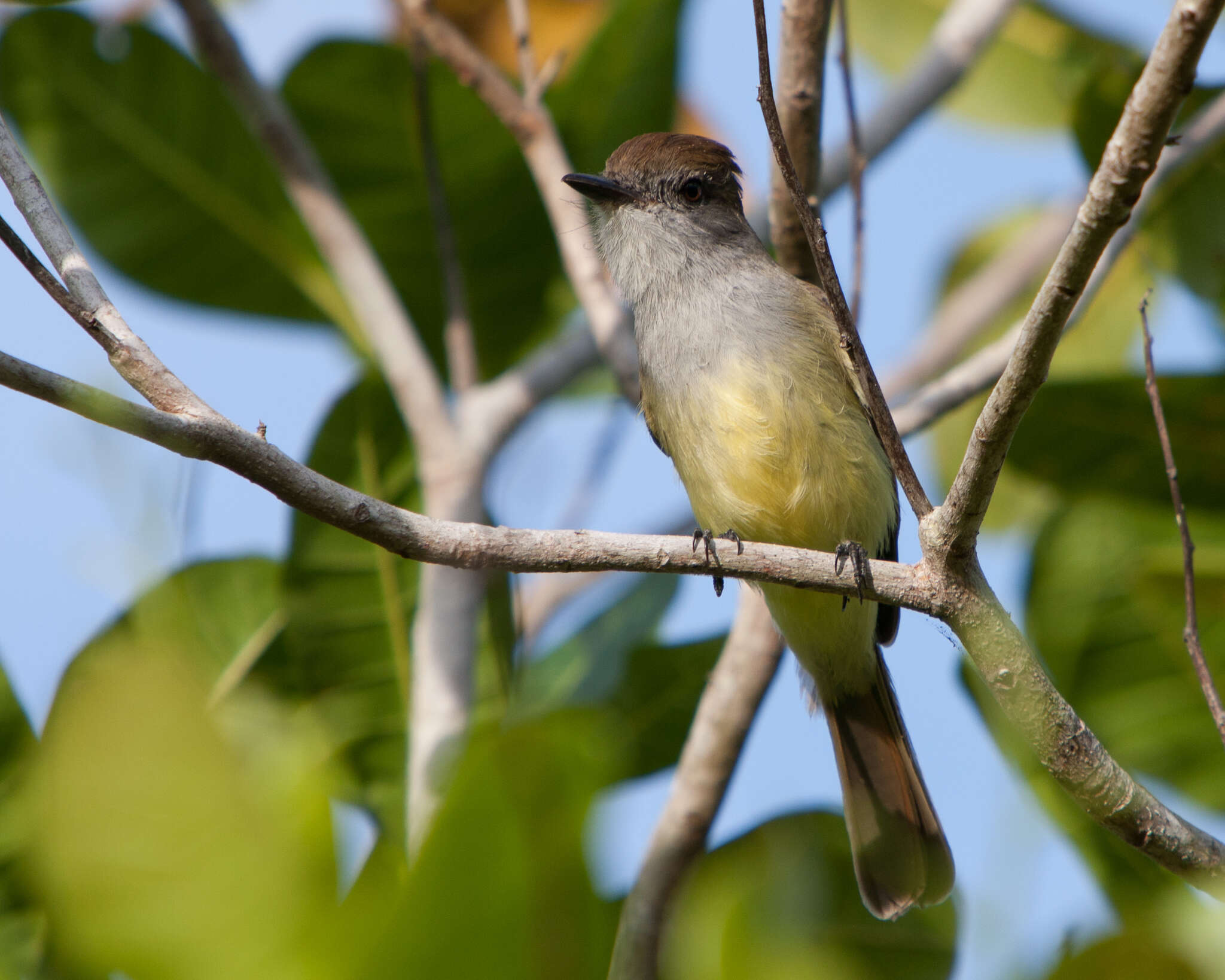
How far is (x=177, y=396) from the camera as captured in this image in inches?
75.5

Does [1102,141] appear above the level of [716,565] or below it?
above

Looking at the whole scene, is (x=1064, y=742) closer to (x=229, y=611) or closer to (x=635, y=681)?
(x=635, y=681)

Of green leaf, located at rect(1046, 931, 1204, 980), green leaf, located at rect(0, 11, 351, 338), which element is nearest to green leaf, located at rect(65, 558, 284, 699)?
green leaf, located at rect(0, 11, 351, 338)

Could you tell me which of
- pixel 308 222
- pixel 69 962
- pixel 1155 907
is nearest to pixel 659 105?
pixel 308 222

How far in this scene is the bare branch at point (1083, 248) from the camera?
1.44 m

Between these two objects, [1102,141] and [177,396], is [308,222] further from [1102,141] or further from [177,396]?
[1102,141]

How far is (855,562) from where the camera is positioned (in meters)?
2.44

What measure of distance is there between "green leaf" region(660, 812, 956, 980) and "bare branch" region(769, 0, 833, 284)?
1.53 metres

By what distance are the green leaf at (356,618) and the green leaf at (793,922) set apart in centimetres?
94

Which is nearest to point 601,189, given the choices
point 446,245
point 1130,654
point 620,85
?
point 446,245

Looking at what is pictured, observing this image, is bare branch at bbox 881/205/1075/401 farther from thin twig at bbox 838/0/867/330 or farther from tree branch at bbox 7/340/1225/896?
tree branch at bbox 7/340/1225/896

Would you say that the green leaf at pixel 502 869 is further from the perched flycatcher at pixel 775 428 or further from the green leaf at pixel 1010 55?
the green leaf at pixel 1010 55

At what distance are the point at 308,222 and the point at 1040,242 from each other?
117 inches

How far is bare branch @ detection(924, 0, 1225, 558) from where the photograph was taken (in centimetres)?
144
